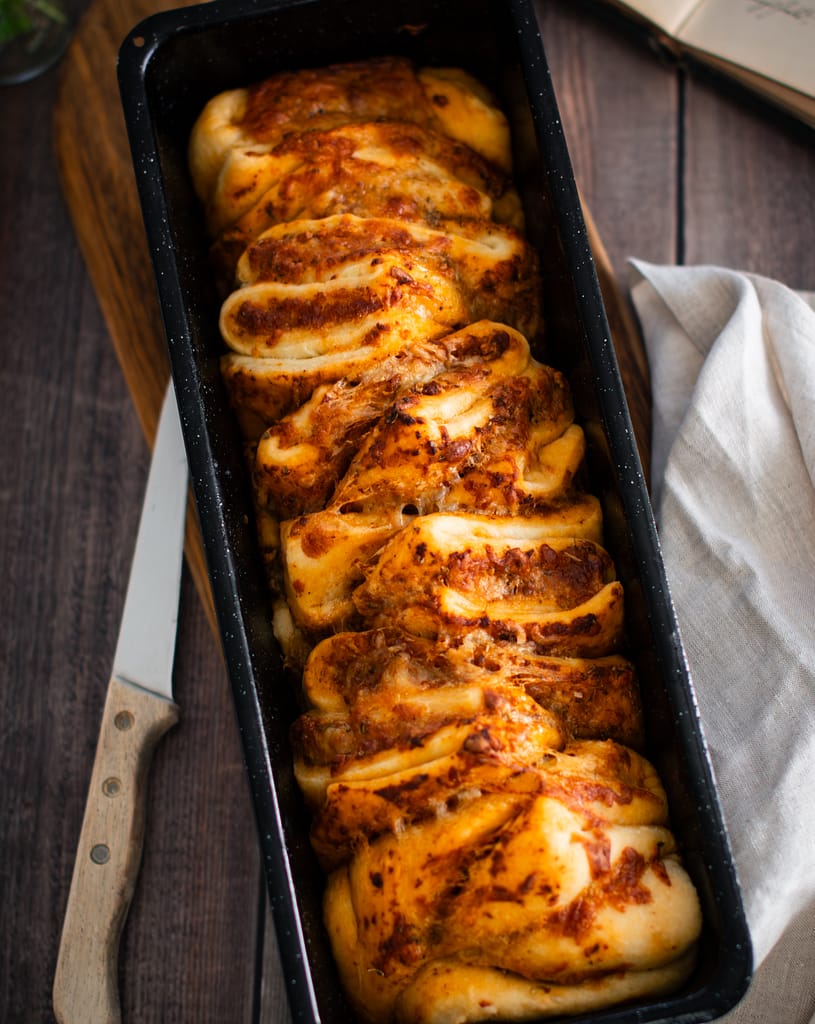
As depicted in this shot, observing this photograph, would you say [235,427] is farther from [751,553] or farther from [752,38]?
[752,38]

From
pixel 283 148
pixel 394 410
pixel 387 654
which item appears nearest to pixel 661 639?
pixel 387 654

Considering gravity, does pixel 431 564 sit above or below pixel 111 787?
above

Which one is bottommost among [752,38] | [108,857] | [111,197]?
[108,857]

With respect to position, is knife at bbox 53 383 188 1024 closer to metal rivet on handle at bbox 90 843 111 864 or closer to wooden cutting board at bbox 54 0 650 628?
metal rivet on handle at bbox 90 843 111 864

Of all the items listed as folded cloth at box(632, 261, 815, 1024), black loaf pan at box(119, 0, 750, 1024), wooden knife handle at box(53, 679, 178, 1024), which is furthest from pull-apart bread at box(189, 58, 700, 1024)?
wooden knife handle at box(53, 679, 178, 1024)

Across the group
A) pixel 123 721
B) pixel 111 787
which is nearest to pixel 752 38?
pixel 123 721

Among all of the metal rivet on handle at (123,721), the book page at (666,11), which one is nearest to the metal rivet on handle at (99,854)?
the metal rivet on handle at (123,721)

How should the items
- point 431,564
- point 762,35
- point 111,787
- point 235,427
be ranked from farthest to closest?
point 762,35 < point 111,787 < point 235,427 < point 431,564

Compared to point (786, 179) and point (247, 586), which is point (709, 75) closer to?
point (786, 179)

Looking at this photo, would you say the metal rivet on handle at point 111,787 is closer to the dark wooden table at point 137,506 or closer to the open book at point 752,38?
the dark wooden table at point 137,506
